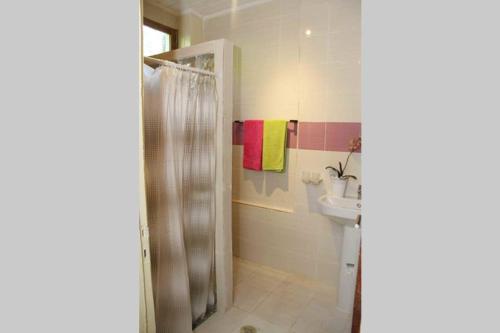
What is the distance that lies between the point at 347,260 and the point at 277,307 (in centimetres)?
68

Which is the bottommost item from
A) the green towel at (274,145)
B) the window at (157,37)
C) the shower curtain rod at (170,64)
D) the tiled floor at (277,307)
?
the tiled floor at (277,307)

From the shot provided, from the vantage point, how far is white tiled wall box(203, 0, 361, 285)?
7.43 feet

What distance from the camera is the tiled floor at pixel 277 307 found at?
1.95 metres

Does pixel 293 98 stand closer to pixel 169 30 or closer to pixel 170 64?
pixel 170 64

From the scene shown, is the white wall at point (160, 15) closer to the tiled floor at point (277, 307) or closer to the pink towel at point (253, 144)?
the pink towel at point (253, 144)

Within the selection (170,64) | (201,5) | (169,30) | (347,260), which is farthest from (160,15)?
(347,260)

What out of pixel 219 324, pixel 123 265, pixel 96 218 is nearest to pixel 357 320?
pixel 219 324

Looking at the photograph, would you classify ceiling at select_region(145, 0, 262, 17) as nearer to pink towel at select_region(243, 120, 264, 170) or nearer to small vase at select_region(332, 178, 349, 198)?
pink towel at select_region(243, 120, 264, 170)

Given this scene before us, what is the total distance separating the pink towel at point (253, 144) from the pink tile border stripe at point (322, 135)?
294 millimetres

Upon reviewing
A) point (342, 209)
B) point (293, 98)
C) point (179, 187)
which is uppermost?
point (293, 98)

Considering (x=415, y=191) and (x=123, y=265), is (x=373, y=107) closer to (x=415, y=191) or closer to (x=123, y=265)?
(x=415, y=191)

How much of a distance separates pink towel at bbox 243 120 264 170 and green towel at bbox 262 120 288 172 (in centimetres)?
5

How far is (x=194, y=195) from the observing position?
1899mm

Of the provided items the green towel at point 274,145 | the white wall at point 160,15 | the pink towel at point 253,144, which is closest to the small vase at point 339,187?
the green towel at point 274,145
